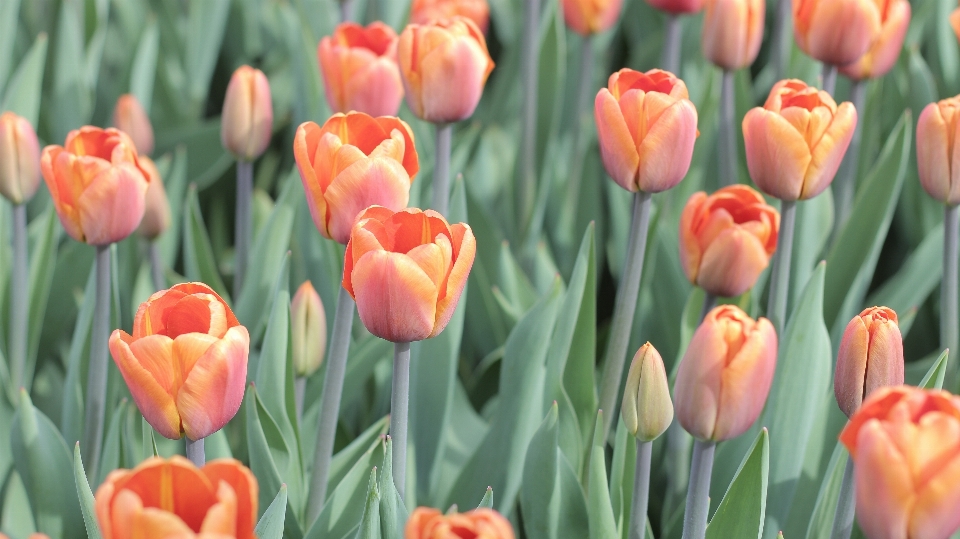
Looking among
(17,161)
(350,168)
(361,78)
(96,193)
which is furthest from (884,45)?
(17,161)

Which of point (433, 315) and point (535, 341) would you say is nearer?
point (433, 315)

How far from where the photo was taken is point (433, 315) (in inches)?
31.5

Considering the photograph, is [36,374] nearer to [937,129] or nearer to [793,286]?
[793,286]

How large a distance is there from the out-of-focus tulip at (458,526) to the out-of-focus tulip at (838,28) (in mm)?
887

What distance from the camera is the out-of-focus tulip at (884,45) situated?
133 centimetres

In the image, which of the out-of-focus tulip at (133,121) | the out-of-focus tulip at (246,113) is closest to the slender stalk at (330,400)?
the out-of-focus tulip at (246,113)

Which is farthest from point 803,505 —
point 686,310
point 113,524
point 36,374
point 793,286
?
point 36,374

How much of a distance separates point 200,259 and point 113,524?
0.88 m

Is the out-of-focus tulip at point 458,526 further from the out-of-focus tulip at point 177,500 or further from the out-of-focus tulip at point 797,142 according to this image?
the out-of-focus tulip at point 797,142

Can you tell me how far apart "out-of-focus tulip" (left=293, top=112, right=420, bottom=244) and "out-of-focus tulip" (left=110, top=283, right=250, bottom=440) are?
0.17 meters

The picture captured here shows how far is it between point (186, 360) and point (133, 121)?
873 mm

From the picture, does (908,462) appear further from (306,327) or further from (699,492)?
(306,327)

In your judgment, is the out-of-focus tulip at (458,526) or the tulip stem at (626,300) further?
the tulip stem at (626,300)

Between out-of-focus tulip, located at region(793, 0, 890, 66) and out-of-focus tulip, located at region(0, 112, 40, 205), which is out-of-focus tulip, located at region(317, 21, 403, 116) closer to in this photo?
out-of-focus tulip, located at region(0, 112, 40, 205)
